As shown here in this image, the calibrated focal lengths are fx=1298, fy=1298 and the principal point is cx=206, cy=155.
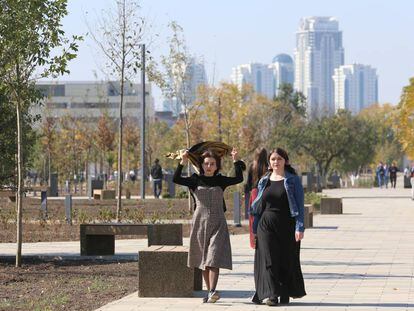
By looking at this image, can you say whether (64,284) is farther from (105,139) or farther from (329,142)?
(329,142)

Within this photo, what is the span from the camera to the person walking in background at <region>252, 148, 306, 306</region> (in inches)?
515

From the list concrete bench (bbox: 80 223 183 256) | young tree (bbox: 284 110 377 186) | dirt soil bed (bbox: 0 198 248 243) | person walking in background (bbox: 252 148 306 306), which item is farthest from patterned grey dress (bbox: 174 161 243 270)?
young tree (bbox: 284 110 377 186)

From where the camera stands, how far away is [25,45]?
17.3 meters

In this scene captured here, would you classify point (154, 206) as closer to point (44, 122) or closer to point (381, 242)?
point (381, 242)

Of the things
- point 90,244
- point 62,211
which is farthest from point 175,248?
point 62,211

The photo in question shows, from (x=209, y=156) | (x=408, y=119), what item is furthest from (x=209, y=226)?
(x=408, y=119)

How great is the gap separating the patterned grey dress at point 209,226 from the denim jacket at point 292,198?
0.38 metres

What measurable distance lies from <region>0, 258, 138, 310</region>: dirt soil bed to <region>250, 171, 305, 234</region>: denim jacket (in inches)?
73.7

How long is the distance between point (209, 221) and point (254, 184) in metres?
0.96

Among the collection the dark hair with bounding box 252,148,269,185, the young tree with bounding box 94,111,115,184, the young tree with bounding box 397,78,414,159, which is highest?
the young tree with bounding box 397,78,414,159

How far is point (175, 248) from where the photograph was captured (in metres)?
14.3

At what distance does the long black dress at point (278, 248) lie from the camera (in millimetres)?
13094

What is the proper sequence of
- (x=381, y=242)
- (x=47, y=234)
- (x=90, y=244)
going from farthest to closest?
(x=47, y=234), (x=381, y=242), (x=90, y=244)

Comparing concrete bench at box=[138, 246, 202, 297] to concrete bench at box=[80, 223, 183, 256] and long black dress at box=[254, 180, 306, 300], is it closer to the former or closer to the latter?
long black dress at box=[254, 180, 306, 300]
